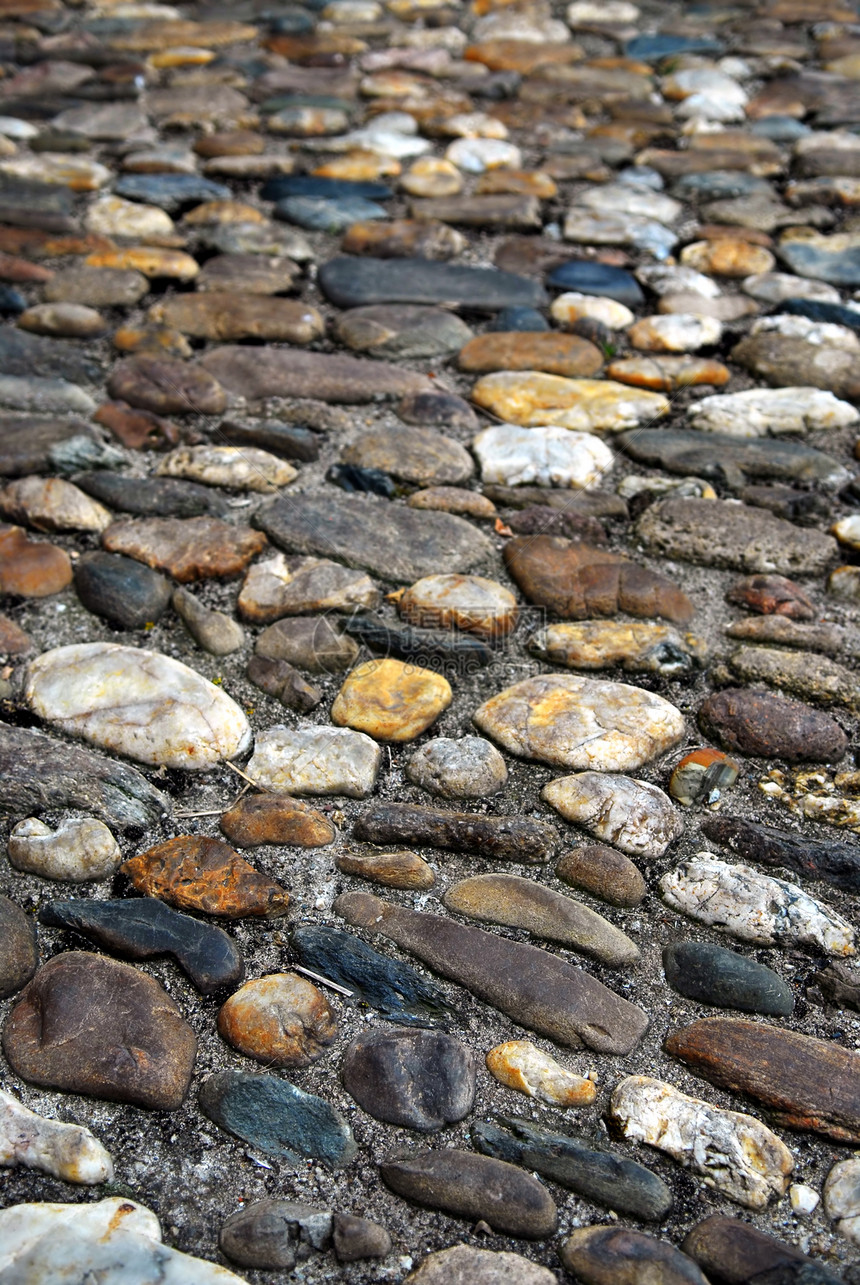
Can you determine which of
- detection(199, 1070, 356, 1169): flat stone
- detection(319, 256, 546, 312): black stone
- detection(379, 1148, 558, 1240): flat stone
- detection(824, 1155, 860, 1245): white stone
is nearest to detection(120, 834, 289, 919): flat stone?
detection(199, 1070, 356, 1169): flat stone

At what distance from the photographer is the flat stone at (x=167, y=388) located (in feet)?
8.13

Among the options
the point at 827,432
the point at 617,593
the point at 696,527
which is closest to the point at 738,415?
the point at 827,432

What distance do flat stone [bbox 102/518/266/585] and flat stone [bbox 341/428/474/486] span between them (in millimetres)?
341

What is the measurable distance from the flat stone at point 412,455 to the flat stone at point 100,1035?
1.25 meters

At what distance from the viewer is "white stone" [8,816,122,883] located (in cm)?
155

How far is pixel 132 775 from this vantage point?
5.54 ft

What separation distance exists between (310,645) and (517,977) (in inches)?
29.0

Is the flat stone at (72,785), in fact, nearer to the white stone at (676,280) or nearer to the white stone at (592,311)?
the white stone at (592,311)

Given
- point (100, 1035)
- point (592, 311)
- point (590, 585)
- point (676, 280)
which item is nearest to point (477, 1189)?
point (100, 1035)

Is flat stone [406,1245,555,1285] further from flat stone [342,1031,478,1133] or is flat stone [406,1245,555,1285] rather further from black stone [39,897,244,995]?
black stone [39,897,244,995]

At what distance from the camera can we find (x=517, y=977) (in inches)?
56.4

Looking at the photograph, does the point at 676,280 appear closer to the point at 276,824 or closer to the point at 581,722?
the point at 581,722

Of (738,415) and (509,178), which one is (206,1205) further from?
(509,178)

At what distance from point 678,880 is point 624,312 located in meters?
1.73
